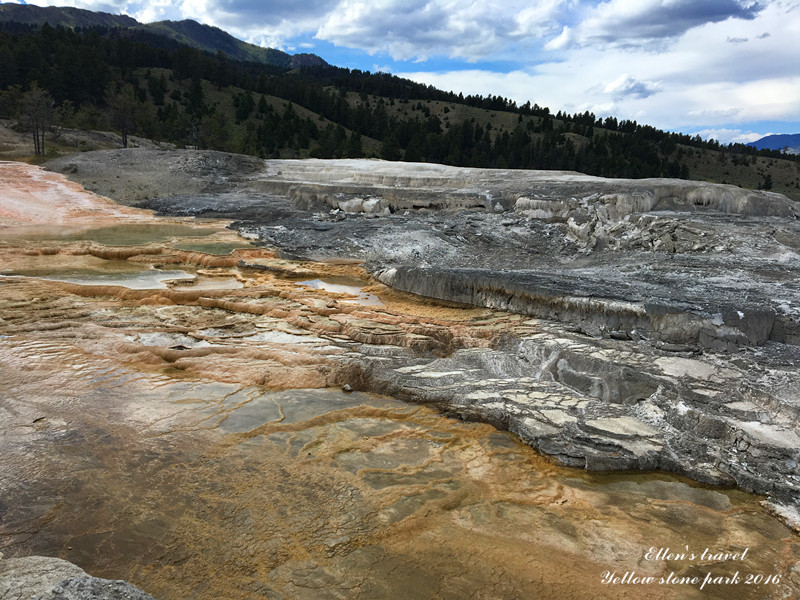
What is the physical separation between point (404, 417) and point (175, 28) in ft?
672

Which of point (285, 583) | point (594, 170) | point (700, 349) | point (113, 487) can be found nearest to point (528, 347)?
point (700, 349)

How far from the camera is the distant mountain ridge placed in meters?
120

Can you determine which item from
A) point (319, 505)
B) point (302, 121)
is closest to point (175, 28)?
point (302, 121)

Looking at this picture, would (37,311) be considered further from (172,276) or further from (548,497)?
(548,497)

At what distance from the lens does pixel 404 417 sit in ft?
17.5

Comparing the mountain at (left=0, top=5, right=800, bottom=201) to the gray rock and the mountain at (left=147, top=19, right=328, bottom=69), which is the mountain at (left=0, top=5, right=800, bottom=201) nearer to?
the gray rock

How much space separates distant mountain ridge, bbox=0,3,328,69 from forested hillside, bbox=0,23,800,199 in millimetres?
82522

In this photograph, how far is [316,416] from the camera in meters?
5.25

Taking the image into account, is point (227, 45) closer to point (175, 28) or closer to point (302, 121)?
point (175, 28)

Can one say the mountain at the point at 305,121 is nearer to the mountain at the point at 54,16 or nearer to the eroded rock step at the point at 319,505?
the eroded rock step at the point at 319,505

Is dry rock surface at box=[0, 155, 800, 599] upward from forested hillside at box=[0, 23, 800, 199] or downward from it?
downward

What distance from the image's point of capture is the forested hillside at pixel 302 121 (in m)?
36.8

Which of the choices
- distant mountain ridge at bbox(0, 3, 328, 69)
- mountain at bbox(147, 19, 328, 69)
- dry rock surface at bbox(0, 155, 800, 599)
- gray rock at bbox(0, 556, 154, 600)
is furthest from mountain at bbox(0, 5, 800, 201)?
mountain at bbox(147, 19, 328, 69)

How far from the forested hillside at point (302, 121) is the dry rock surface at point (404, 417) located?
88.8 ft
